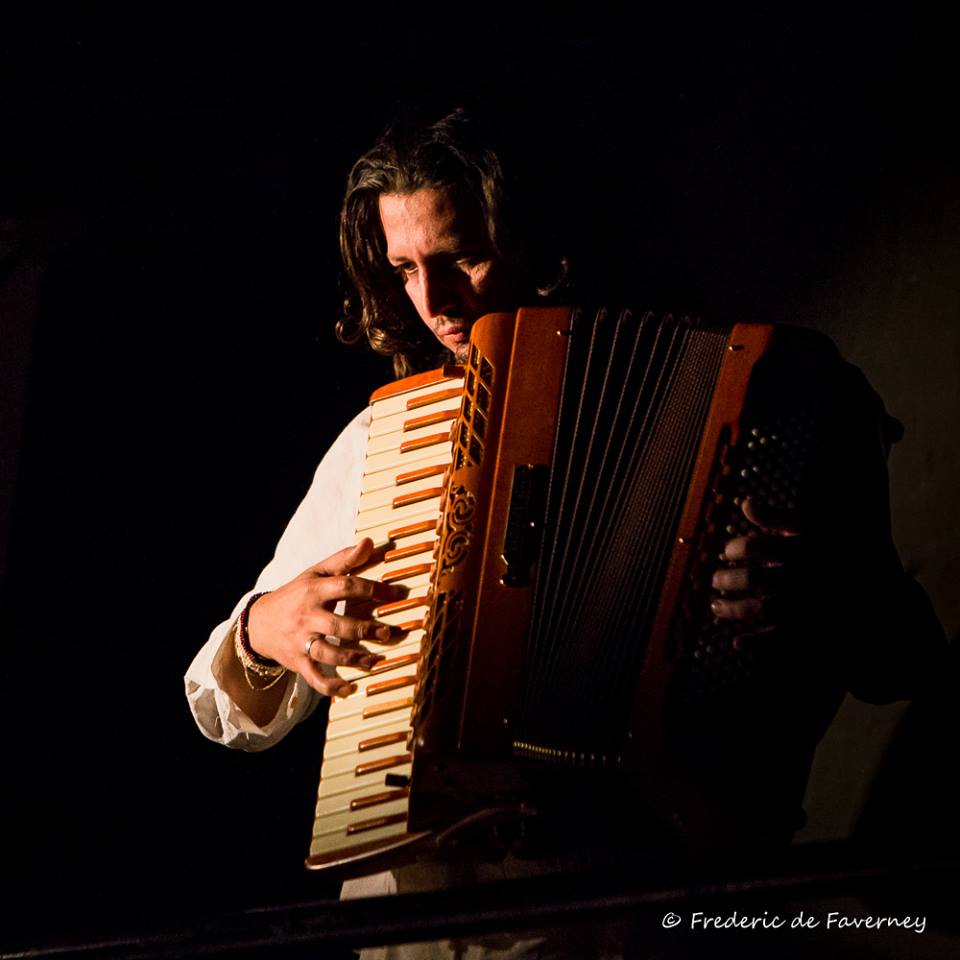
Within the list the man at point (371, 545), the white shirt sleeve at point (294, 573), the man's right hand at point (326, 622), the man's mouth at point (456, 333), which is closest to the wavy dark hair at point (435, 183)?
the man at point (371, 545)

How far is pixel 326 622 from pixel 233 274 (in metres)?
1.18

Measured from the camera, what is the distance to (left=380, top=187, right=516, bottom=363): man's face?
4.75 ft

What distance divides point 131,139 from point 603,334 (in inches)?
52.7

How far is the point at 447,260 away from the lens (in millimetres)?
1454

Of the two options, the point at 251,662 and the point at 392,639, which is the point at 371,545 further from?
the point at 251,662

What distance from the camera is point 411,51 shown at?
1878 millimetres

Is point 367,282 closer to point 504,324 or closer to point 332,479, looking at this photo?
point 332,479

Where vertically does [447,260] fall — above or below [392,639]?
above

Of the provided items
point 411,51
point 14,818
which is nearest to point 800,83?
point 411,51

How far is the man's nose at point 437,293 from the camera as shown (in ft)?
4.74

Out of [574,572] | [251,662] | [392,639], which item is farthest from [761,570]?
[251,662]

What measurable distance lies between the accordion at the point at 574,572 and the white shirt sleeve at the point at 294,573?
311 mm

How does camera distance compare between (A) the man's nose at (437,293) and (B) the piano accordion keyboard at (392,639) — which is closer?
(B) the piano accordion keyboard at (392,639)

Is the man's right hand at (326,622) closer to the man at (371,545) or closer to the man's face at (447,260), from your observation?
the man at (371,545)
